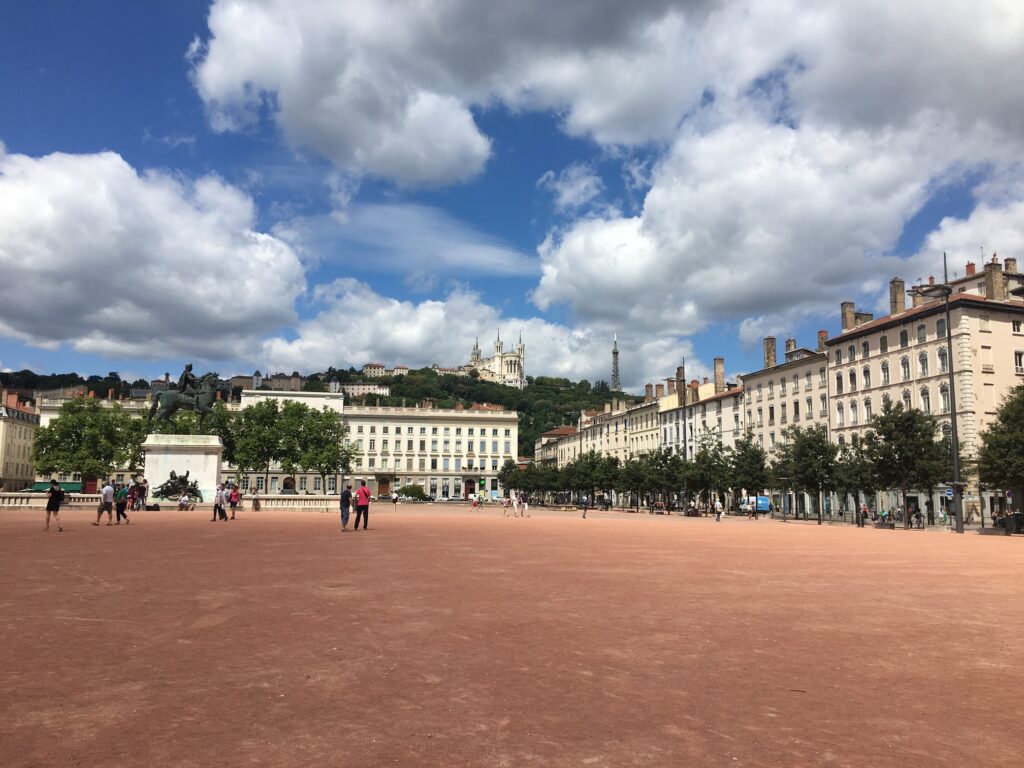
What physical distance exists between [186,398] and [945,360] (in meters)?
57.0

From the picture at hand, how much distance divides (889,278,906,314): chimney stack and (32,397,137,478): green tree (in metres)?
85.2

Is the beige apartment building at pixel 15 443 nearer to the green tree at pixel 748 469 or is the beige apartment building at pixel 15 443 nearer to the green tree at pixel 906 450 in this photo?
the green tree at pixel 748 469

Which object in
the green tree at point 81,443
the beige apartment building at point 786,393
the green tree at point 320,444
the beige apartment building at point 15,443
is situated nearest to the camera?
the beige apartment building at point 786,393

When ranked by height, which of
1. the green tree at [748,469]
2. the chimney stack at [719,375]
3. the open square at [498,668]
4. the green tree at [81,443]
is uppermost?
the chimney stack at [719,375]

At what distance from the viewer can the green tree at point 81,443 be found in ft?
285

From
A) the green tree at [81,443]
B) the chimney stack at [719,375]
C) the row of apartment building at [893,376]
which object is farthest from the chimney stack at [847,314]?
the green tree at [81,443]

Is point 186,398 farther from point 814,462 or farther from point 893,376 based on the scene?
point 893,376

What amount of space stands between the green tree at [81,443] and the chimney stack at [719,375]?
7493 cm

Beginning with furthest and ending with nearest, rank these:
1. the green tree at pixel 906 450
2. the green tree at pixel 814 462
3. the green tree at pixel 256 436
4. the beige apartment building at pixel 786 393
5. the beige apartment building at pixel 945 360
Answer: the green tree at pixel 256 436, the beige apartment building at pixel 786 393, the beige apartment building at pixel 945 360, the green tree at pixel 814 462, the green tree at pixel 906 450

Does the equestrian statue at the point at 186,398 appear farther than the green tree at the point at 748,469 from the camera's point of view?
No

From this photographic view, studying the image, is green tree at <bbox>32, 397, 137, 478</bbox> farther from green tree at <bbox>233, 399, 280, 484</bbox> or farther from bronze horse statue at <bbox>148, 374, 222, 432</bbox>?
bronze horse statue at <bbox>148, 374, 222, 432</bbox>

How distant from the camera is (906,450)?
48.2m

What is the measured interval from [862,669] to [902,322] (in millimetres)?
66726

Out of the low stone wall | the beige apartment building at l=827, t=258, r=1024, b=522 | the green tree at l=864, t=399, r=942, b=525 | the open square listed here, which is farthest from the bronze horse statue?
the beige apartment building at l=827, t=258, r=1024, b=522
